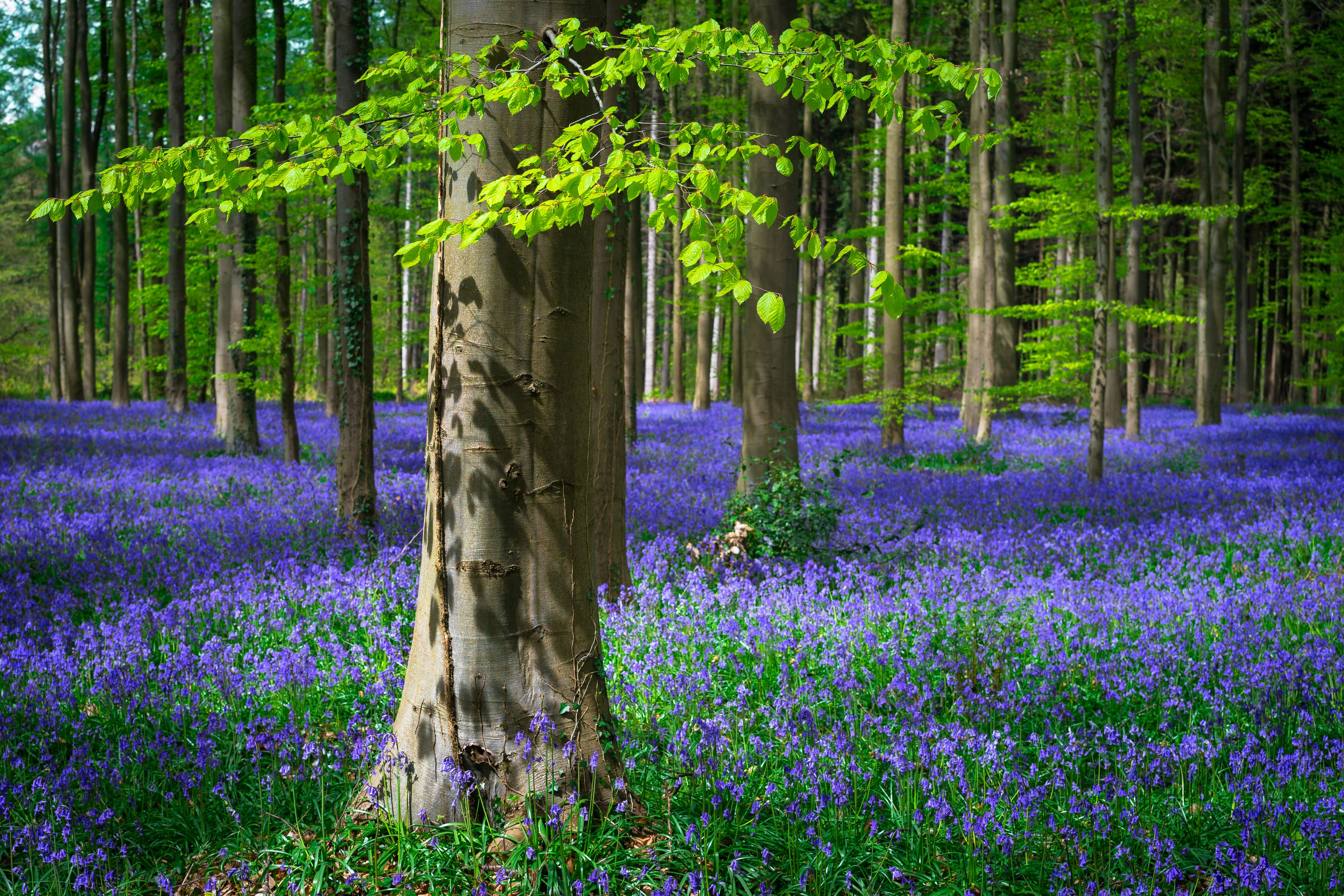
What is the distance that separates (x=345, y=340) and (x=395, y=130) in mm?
5992

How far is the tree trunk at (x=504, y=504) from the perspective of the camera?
9.46 feet

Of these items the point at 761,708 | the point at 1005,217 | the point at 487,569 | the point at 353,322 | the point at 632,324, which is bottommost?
the point at 761,708

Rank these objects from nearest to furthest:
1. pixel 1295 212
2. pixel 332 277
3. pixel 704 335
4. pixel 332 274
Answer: pixel 332 277, pixel 332 274, pixel 704 335, pixel 1295 212

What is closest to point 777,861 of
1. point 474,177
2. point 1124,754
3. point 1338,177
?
point 1124,754

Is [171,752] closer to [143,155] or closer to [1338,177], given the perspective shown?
[143,155]

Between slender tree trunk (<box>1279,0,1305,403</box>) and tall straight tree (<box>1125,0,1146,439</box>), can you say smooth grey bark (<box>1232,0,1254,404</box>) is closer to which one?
slender tree trunk (<box>1279,0,1305,403</box>)

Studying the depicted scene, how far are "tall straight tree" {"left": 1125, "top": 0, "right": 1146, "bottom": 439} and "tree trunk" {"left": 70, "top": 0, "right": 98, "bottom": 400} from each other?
22.7m

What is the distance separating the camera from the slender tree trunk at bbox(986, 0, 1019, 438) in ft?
53.1

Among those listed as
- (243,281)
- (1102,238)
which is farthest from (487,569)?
(243,281)

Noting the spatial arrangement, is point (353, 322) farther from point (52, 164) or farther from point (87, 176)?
point (52, 164)

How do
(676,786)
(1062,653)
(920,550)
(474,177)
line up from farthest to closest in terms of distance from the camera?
(920,550) < (1062,653) < (676,786) < (474,177)

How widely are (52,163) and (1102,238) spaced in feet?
86.9

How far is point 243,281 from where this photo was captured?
12.8m

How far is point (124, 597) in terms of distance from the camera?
5750 mm
